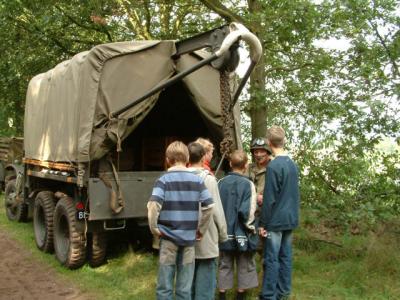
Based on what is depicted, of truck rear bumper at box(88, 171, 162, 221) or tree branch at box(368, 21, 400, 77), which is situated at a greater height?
tree branch at box(368, 21, 400, 77)

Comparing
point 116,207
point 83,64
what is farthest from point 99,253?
point 83,64

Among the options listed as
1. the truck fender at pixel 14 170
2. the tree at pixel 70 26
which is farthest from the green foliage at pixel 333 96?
the truck fender at pixel 14 170

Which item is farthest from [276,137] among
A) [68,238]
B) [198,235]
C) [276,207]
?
[68,238]

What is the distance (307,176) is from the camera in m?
7.03

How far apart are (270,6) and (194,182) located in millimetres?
4872

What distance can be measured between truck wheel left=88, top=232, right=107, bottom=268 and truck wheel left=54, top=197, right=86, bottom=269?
0.11 meters

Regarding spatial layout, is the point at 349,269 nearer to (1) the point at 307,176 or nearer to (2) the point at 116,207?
(1) the point at 307,176

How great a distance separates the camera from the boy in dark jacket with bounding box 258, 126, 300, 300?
15.8 ft

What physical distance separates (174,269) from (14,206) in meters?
7.08

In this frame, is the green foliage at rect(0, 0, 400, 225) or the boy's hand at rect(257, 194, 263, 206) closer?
the boy's hand at rect(257, 194, 263, 206)

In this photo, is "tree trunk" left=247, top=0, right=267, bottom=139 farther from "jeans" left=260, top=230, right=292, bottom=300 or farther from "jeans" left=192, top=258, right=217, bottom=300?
"jeans" left=192, top=258, right=217, bottom=300

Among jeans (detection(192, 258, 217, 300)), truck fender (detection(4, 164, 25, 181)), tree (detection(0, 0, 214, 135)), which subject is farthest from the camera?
tree (detection(0, 0, 214, 135))

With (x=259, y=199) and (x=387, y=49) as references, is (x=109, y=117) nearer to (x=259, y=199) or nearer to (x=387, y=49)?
(x=259, y=199)

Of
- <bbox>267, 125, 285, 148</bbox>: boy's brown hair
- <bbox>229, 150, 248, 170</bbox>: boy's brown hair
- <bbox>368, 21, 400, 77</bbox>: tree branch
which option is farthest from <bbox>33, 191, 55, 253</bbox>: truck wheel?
<bbox>368, 21, 400, 77</bbox>: tree branch
